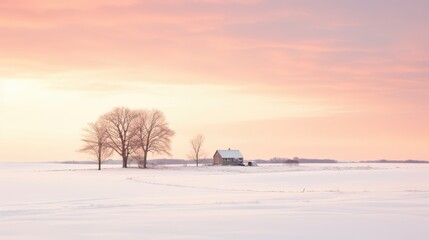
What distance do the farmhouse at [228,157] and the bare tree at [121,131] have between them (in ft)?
108

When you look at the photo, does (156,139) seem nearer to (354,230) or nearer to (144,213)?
(144,213)

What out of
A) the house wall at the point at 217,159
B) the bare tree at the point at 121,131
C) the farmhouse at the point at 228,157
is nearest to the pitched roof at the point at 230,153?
the farmhouse at the point at 228,157

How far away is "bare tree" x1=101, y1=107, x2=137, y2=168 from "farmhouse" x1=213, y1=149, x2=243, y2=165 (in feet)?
108

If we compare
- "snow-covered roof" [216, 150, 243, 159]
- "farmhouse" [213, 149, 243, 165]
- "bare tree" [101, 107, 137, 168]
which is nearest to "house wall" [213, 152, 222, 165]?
"farmhouse" [213, 149, 243, 165]

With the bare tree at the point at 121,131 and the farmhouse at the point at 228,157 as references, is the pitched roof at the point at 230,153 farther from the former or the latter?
the bare tree at the point at 121,131

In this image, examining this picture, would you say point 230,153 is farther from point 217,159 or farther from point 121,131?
point 121,131

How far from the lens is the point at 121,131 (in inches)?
3974

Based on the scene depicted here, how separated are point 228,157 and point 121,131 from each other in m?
36.1

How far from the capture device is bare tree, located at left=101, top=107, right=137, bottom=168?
3905 inches

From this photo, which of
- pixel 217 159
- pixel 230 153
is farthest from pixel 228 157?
pixel 217 159

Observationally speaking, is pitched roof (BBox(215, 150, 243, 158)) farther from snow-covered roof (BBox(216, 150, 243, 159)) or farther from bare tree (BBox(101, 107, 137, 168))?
bare tree (BBox(101, 107, 137, 168))

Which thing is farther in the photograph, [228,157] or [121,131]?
[228,157]

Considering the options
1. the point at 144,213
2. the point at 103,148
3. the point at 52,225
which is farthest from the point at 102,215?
the point at 103,148

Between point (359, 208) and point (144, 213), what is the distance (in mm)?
8808
